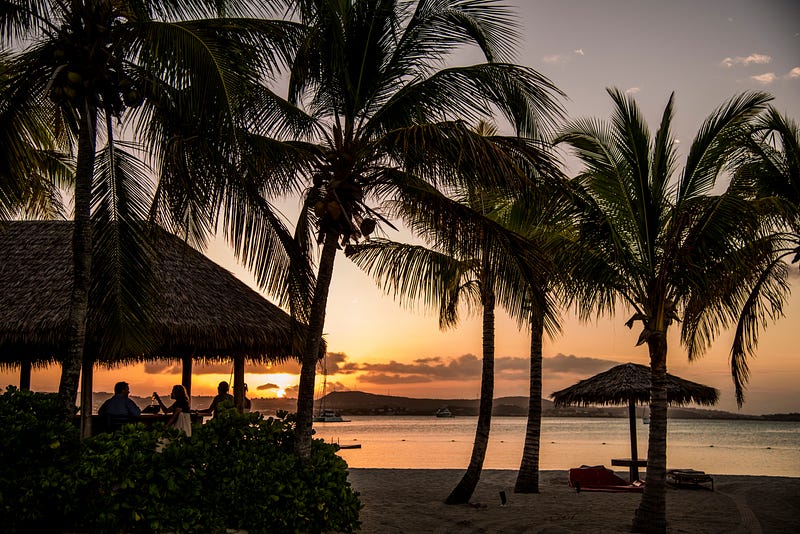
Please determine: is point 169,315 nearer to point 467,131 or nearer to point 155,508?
point 155,508

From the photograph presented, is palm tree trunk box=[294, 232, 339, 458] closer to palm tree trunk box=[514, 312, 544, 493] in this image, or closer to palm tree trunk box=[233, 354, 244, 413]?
palm tree trunk box=[233, 354, 244, 413]

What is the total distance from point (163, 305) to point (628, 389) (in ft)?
32.5

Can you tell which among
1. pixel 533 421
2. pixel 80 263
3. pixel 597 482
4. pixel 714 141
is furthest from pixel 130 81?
pixel 597 482

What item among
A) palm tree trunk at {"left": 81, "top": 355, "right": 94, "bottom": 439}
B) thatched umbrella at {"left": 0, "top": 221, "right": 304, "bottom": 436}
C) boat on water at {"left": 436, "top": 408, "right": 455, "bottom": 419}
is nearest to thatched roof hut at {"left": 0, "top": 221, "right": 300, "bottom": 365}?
thatched umbrella at {"left": 0, "top": 221, "right": 304, "bottom": 436}

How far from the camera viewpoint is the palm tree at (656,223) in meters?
9.19

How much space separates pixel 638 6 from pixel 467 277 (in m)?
5.11

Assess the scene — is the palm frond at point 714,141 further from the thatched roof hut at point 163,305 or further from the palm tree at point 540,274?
the thatched roof hut at point 163,305

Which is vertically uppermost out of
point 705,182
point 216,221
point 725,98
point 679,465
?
point 725,98

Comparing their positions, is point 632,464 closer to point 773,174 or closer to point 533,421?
point 533,421

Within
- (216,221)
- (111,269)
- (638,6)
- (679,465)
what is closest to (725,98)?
(638,6)

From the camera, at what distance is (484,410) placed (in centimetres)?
1203

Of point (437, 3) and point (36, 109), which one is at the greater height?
point (437, 3)

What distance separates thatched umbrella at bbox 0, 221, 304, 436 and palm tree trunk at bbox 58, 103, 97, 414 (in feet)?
5.58

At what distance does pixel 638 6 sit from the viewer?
11914 millimetres
